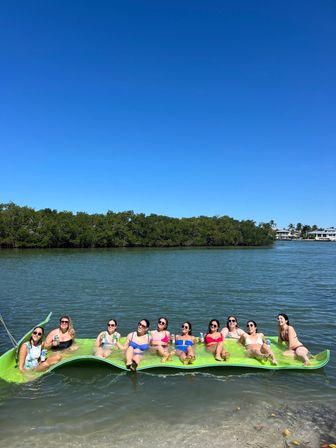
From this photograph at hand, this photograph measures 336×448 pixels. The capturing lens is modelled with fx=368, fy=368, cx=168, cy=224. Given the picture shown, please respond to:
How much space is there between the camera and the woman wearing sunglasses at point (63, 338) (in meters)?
11.6

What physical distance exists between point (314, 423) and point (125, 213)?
102 m

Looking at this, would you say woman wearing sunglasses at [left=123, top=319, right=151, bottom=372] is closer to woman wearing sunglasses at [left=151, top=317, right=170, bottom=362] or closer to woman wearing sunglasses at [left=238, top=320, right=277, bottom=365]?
woman wearing sunglasses at [left=151, top=317, right=170, bottom=362]

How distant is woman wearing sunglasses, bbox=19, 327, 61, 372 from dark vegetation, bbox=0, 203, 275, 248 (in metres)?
80.0

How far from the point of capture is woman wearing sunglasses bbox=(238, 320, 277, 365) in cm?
1084

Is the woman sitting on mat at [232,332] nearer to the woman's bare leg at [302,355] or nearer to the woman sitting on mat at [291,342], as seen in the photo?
the woman sitting on mat at [291,342]

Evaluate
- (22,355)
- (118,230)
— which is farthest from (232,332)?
(118,230)

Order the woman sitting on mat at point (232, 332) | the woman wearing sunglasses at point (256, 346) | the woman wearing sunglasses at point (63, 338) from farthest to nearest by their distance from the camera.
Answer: the woman sitting on mat at point (232, 332), the woman wearing sunglasses at point (63, 338), the woman wearing sunglasses at point (256, 346)

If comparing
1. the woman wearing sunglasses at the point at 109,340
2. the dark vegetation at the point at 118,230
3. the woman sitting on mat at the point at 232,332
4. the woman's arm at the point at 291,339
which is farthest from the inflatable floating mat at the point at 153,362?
the dark vegetation at the point at 118,230

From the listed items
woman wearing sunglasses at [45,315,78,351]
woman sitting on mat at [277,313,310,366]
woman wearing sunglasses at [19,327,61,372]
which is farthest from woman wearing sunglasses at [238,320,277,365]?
woman wearing sunglasses at [19,327,61,372]

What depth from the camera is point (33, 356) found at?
A: 33.7 ft

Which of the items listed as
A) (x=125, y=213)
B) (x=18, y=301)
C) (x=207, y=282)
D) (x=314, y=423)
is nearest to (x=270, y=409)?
(x=314, y=423)

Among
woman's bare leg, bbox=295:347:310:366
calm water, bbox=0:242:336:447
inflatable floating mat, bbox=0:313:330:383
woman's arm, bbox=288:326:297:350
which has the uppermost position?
woman's arm, bbox=288:326:297:350

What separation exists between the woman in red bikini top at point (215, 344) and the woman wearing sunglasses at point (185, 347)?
1.72ft

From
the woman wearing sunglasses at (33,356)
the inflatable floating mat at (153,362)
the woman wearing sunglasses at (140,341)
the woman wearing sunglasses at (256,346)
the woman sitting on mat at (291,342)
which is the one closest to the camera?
the inflatable floating mat at (153,362)
